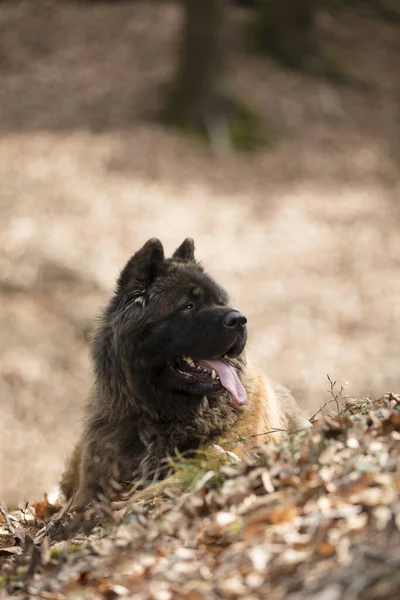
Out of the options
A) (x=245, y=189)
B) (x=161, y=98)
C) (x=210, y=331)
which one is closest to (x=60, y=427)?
(x=210, y=331)

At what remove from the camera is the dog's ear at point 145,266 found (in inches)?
253

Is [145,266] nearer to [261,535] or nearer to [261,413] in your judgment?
[261,413]

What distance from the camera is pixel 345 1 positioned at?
25953 mm

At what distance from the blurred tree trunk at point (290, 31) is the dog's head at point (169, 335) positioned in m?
16.2

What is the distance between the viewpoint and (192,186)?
16000 millimetres

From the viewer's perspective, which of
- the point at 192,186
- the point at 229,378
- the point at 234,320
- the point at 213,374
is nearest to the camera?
the point at 234,320

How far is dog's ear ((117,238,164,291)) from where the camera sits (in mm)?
6414

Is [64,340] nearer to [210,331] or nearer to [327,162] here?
[210,331]

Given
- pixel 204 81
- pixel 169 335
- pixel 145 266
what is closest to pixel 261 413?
pixel 169 335

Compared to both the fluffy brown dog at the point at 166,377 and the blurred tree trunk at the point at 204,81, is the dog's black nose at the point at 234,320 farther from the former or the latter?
the blurred tree trunk at the point at 204,81

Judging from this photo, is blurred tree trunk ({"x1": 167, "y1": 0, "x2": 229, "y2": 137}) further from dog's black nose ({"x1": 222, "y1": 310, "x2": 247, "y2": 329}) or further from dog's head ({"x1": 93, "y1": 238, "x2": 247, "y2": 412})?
dog's black nose ({"x1": 222, "y1": 310, "x2": 247, "y2": 329})

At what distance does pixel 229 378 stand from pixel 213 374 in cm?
16

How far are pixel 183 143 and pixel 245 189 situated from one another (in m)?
1.68

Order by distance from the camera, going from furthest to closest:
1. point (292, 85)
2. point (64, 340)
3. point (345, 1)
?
1. point (345, 1)
2. point (292, 85)
3. point (64, 340)
